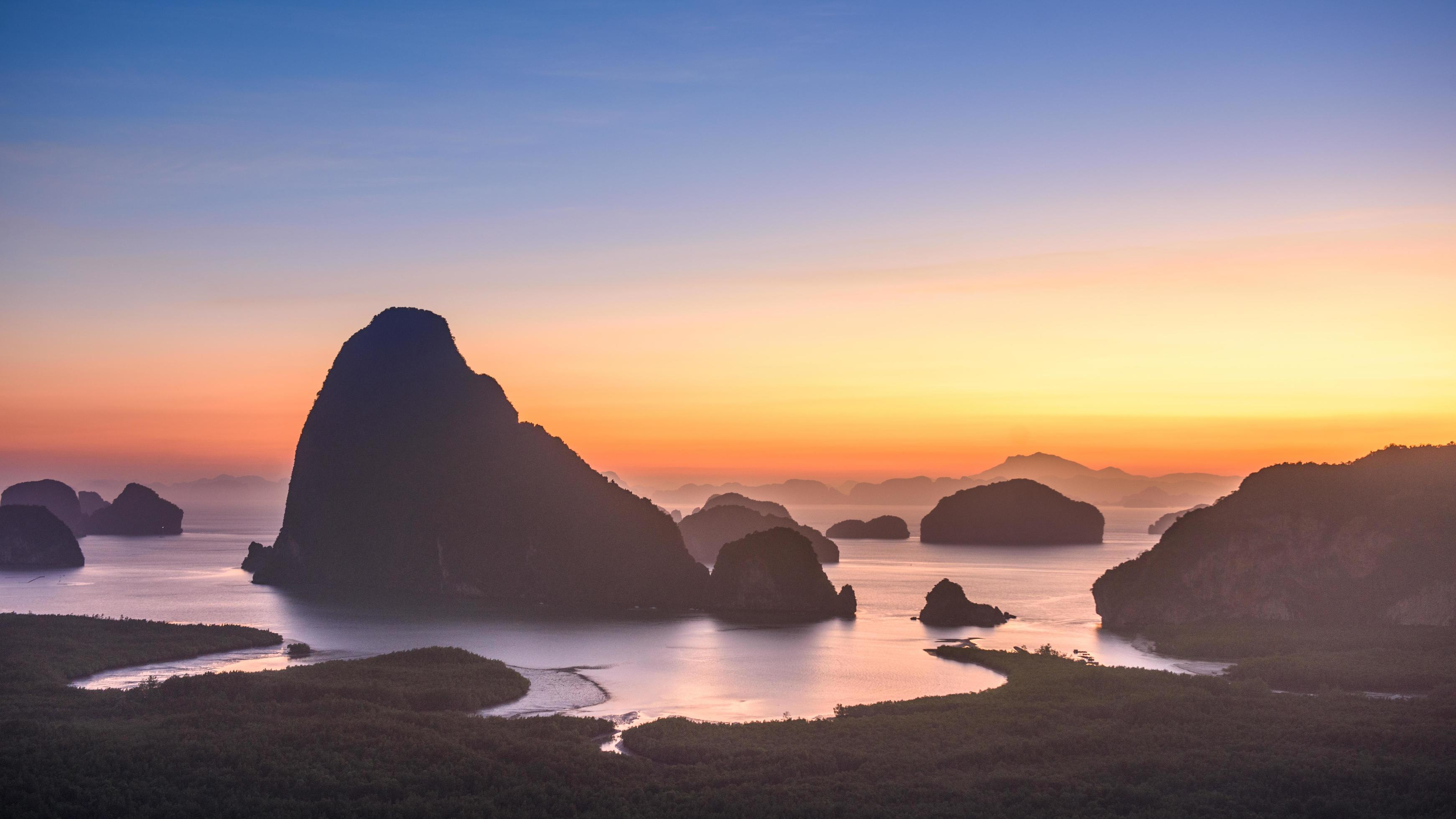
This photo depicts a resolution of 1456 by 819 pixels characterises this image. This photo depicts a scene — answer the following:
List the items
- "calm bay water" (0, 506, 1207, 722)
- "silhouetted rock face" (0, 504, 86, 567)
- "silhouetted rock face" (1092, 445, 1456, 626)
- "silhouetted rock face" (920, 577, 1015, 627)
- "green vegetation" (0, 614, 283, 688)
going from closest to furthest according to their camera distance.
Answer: "green vegetation" (0, 614, 283, 688) < "calm bay water" (0, 506, 1207, 722) < "silhouetted rock face" (1092, 445, 1456, 626) < "silhouetted rock face" (920, 577, 1015, 627) < "silhouetted rock face" (0, 504, 86, 567)

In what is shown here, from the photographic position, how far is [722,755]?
1324 inches

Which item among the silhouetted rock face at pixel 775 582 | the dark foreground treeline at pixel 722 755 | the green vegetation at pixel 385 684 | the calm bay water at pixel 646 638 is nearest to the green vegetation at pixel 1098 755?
the dark foreground treeline at pixel 722 755

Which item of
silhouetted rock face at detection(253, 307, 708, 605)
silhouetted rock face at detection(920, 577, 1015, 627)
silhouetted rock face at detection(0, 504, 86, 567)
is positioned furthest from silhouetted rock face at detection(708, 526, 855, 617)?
silhouetted rock face at detection(0, 504, 86, 567)

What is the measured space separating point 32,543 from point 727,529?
90.1 meters

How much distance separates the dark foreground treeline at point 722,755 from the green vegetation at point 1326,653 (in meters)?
3.89

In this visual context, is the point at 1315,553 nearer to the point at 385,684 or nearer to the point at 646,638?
the point at 646,638

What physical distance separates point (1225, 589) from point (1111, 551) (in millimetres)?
122420

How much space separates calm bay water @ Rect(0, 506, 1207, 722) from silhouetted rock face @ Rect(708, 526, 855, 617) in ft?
15.5

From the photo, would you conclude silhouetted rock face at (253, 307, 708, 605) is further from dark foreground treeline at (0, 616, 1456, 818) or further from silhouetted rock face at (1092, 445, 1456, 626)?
dark foreground treeline at (0, 616, 1456, 818)

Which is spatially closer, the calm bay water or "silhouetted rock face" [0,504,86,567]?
the calm bay water

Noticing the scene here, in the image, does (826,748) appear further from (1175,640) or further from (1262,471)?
(1262,471)

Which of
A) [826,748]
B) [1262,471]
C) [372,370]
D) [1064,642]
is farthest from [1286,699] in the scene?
[372,370]

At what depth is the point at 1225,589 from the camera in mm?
68188

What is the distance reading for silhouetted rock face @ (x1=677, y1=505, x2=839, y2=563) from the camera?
14900cm
